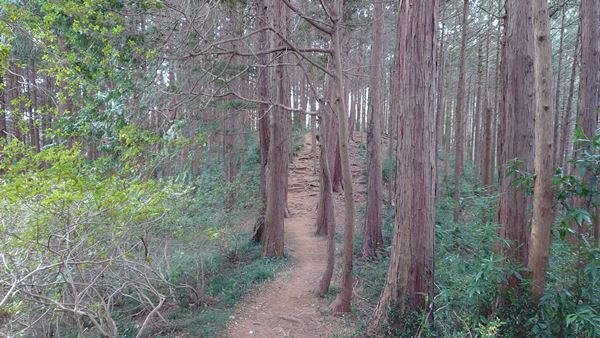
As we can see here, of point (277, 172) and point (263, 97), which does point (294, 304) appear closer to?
point (277, 172)

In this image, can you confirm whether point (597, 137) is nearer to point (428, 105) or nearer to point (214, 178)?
point (428, 105)

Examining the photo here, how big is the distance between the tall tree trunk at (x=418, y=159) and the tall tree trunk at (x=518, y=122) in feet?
2.80

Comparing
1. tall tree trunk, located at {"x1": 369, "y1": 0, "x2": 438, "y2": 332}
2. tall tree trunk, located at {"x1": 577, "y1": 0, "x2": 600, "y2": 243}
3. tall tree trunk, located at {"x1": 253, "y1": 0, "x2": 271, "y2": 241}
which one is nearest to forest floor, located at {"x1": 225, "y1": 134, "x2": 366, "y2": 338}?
tall tree trunk, located at {"x1": 253, "y1": 0, "x2": 271, "y2": 241}

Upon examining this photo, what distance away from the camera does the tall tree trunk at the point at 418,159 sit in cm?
484

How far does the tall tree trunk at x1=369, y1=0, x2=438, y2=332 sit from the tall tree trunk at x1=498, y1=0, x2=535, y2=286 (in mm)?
854

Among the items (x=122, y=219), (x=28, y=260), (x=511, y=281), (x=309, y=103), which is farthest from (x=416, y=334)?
(x=309, y=103)

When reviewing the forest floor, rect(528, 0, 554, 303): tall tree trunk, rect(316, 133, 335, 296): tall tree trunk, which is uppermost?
rect(528, 0, 554, 303): tall tree trunk

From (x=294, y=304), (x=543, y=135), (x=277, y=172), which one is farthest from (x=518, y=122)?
(x=277, y=172)

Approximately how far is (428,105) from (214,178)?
6.65m

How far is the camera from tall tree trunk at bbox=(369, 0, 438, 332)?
4836 millimetres

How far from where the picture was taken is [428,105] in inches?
192

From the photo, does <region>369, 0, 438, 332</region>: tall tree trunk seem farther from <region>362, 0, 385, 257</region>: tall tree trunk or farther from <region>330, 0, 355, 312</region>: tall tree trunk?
<region>362, 0, 385, 257</region>: tall tree trunk

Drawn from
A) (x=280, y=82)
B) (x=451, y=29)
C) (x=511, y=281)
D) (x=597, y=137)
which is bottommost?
(x=511, y=281)

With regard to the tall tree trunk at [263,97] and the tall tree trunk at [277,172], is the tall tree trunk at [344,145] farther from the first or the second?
the tall tree trunk at [277,172]
